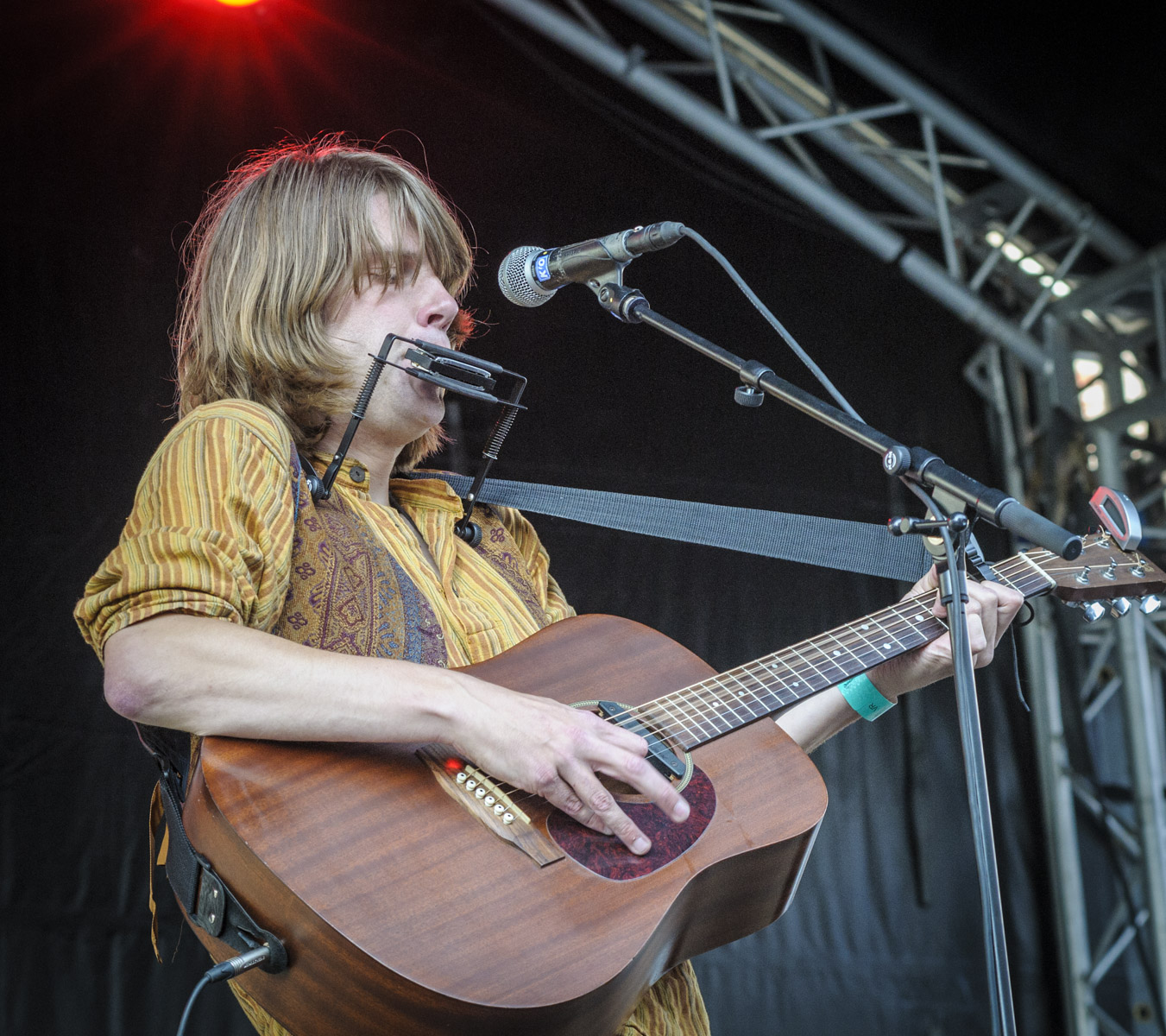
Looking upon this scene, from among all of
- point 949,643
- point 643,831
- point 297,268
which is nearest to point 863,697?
point 949,643

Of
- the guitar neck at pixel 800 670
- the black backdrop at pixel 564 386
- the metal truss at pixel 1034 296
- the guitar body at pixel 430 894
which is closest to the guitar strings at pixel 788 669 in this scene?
the guitar neck at pixel 800 670

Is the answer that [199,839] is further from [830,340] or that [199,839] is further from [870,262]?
[870,262]

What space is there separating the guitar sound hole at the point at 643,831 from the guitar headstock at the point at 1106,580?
0.73 meters

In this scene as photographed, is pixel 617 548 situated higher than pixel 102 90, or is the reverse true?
pixel 102 90

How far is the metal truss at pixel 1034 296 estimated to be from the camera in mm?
3383

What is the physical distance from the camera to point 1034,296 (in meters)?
3.80

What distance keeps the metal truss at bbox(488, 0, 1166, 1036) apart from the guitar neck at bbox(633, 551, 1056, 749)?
6.85ft

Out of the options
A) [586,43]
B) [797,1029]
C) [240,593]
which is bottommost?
[797,1029]

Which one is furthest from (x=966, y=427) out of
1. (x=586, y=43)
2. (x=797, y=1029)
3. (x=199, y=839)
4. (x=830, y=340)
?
(x=199, y=839)

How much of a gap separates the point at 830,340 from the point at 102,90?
2356 mm

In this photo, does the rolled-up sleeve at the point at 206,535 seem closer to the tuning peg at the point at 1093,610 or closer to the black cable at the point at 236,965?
the black cable at the point at 236,965

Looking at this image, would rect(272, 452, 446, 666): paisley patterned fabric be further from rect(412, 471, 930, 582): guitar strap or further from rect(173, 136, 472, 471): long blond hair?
rect(412, 471, 930, 582): guitar strap

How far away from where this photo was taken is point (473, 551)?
1.86 m

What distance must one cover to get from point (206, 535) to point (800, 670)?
92 cm
